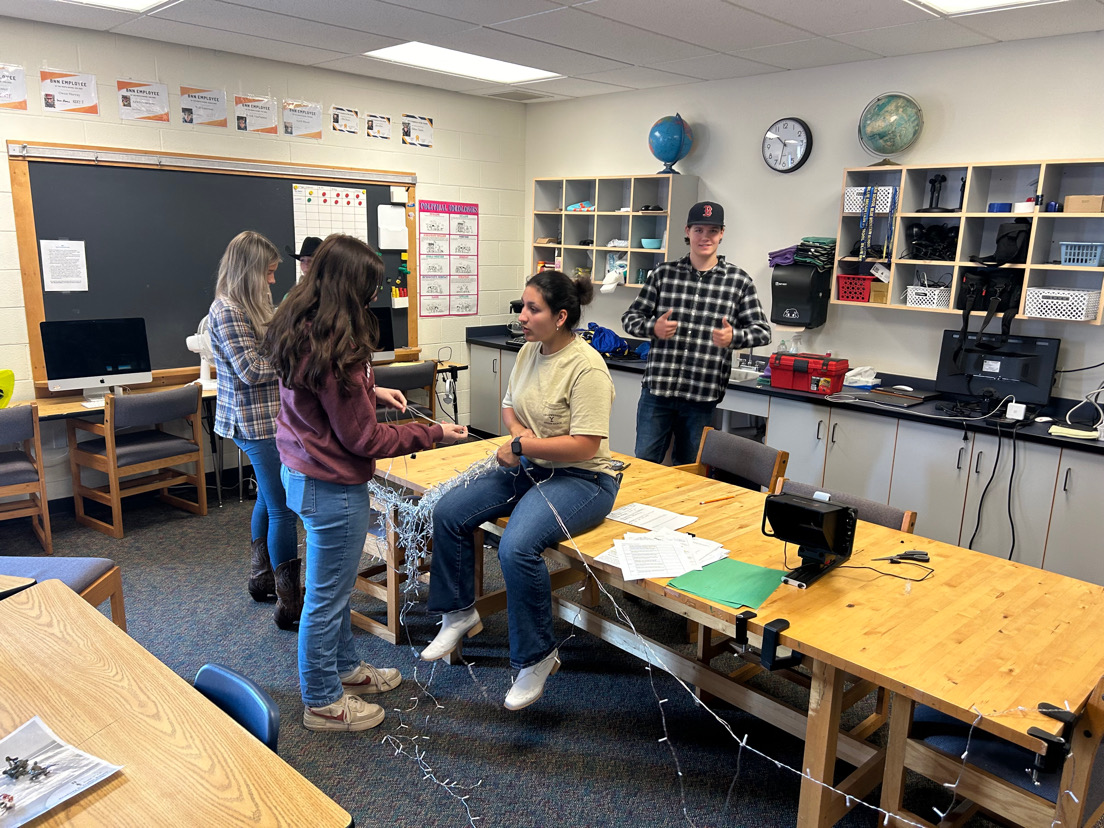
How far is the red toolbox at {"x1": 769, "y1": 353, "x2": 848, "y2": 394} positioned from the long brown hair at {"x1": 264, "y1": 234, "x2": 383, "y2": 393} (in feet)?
9.16

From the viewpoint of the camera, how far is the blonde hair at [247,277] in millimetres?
2986

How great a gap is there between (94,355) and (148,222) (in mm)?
881

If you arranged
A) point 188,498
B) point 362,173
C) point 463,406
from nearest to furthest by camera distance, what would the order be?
point 188,498
point 362,173
point 463,406

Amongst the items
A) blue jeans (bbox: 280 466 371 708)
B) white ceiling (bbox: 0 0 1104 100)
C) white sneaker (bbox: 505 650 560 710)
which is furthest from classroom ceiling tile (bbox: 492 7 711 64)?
white sneaker (bbox: 505 650 560 710)

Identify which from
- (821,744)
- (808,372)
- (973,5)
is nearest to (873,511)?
(821,744)

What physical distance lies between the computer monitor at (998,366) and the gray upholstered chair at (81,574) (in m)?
3.89

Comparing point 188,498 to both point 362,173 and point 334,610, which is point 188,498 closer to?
point 362,173

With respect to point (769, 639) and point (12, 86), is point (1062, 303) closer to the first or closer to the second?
point (769, 639)

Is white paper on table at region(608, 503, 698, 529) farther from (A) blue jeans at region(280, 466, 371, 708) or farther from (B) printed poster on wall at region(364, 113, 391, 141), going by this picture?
(B) printed poster on wall at region(364, 113, 391, 141)

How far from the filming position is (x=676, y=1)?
3.39m

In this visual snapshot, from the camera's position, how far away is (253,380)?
2.97 metres

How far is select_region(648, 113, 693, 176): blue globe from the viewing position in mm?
5121

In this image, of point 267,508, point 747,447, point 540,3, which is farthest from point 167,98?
point 747,447

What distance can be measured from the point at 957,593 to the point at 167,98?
4.77m
